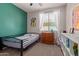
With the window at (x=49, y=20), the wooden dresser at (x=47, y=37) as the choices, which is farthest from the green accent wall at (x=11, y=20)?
the wooden dresser at (x=47, y=37)

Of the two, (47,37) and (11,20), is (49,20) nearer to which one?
(47,37)

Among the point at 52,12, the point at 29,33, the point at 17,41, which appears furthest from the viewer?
the point at 29,33

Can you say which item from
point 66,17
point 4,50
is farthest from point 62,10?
point 4,50

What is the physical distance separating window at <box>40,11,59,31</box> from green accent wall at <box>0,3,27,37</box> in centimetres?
64

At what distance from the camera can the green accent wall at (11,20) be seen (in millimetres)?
3137

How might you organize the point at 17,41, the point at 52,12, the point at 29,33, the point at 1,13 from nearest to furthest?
the point at 17,41, the point at 1,13, the point at 52,12, the point at 29,33

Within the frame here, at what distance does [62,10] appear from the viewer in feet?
11.7

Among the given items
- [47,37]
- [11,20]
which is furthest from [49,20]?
[11,20]

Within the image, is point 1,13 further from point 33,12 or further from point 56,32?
point 56,32

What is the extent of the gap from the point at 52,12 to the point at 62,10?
1.19 feet

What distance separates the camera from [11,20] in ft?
11.3

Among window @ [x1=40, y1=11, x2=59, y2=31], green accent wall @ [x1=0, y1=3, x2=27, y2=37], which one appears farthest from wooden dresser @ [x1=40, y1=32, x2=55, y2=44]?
green accent wall @ [x1=0, y1=3, x2=27, y2=37]

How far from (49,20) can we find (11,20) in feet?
4.26

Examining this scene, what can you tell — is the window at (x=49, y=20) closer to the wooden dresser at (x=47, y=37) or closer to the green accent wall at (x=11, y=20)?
the wooden dresser at (x=47, y=37)
